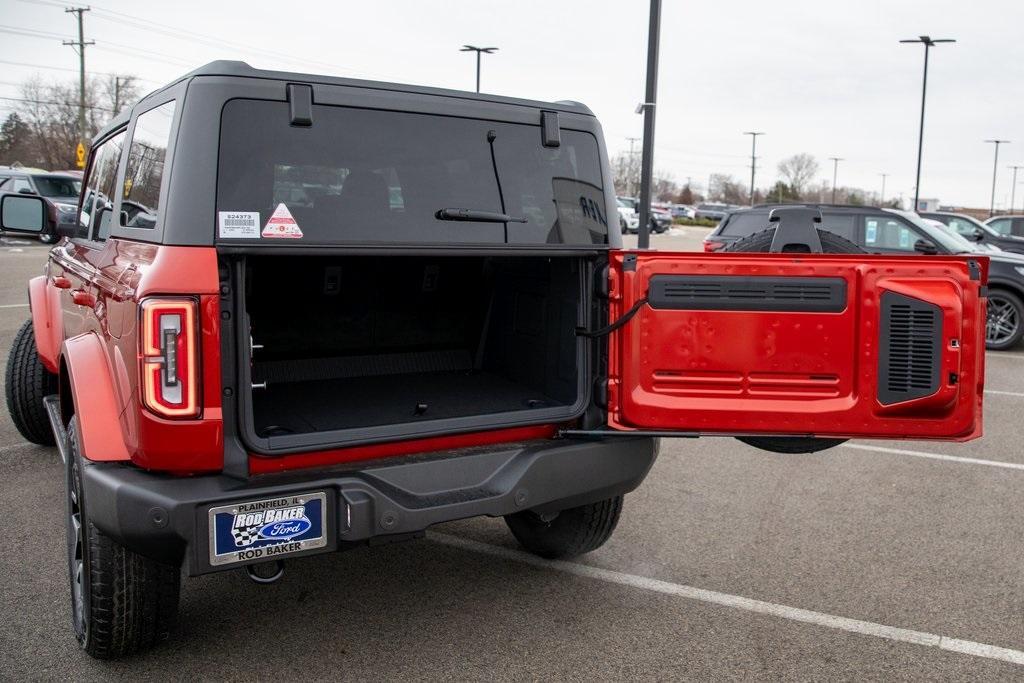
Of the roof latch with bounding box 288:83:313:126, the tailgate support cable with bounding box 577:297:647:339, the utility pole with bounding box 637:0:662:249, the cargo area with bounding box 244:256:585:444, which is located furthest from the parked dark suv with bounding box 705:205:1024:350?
the roof latch with bounding box 288:83:313:126

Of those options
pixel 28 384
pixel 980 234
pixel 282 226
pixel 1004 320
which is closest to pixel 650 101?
pixel 1004 320

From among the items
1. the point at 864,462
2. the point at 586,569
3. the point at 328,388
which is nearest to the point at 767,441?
the point at 586,569

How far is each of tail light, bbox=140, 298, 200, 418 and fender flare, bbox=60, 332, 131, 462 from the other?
0.27 meters

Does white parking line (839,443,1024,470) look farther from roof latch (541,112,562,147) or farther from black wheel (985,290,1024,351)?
black wheel (985,290,1024,351)

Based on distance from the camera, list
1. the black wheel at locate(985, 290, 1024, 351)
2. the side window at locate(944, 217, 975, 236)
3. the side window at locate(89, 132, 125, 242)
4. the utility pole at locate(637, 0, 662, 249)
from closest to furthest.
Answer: the side window at locate(89, 132, 125, 242)
the utility pole at locate(637, 0, 662, 249)
the black wheel at locate(985, 290, 1024, 351)
the side window at locate(944, 217, 975, 236)

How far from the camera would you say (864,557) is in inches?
171

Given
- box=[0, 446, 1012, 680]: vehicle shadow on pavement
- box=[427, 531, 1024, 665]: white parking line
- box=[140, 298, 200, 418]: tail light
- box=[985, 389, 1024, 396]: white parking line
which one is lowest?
box=[0, 446, 1012, 680]: vehicle shadow on pavement

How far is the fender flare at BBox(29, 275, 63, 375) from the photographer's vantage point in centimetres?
467

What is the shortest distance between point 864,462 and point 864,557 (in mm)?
1993

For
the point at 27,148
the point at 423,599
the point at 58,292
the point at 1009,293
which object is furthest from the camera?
the point at 27,148

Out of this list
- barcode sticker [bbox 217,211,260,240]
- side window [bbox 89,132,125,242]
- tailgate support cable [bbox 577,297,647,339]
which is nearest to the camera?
barcode sticker [bbox 217,211,260,240]

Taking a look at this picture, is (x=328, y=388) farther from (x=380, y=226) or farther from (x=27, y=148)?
(x=27, y=148)

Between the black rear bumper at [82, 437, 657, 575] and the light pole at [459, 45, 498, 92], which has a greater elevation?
the light pole at [459, 45, 498, 92]

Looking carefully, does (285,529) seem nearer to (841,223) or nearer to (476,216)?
(476,216)
